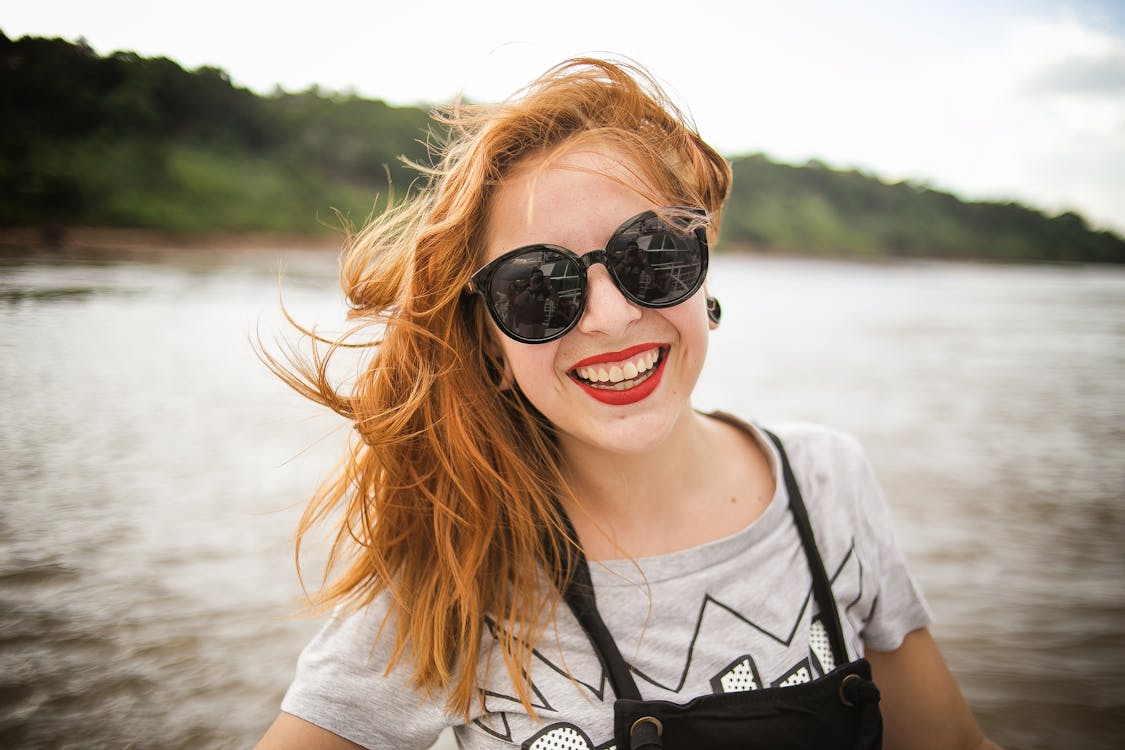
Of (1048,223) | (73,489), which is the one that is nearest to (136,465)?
(73,489)

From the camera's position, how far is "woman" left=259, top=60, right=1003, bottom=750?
4.37 ft

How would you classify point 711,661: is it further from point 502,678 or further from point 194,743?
point 194,743

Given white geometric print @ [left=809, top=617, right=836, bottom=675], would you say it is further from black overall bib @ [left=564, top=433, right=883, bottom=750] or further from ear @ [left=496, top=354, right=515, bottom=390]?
ear @ [left=496, top=354, right=515, bottom=390]

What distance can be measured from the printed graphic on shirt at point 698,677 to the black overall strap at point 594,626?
0.13 ft

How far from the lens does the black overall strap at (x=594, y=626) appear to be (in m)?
1.29

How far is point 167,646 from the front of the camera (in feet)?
9.27

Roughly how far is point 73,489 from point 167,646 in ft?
5.71

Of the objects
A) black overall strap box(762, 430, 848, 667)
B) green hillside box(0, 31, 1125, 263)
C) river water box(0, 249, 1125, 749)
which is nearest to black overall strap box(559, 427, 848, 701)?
black overall strap box(762, 430, 848, 667)

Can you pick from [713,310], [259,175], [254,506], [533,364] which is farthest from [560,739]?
[259,175]

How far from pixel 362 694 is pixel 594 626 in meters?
0.51

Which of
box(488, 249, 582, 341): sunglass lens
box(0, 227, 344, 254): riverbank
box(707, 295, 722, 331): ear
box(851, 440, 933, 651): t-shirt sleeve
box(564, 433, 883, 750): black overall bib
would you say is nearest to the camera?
box(564, 433, 883, 750): black overall bib

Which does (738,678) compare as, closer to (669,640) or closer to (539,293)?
(669,640)

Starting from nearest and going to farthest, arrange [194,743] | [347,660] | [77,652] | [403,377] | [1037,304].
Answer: [347,660] → [403,377] → [194,743] → [77,652] → [1037,304]

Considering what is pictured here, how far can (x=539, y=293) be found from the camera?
1362 mm
